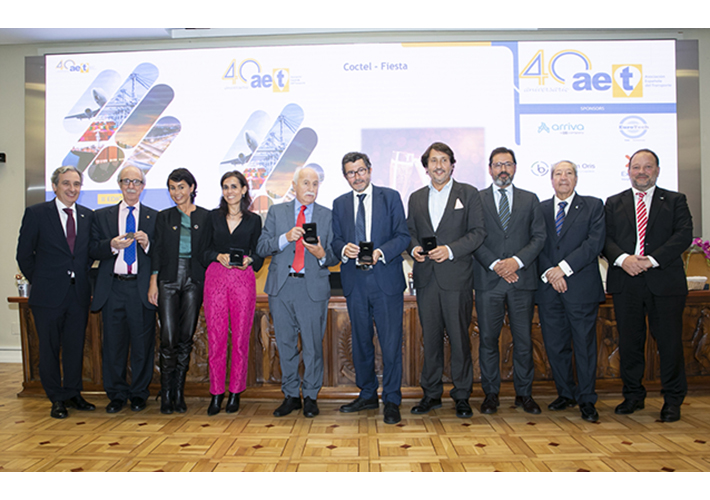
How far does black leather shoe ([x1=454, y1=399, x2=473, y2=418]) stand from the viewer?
9.36ft

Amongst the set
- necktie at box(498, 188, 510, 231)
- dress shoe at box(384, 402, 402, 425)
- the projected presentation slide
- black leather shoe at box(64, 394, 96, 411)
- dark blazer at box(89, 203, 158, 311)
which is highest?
the projected presentation slide

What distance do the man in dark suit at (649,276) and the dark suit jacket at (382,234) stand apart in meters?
1.43

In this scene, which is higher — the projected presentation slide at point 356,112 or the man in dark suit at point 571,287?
the projected presentation slide at point 356,112

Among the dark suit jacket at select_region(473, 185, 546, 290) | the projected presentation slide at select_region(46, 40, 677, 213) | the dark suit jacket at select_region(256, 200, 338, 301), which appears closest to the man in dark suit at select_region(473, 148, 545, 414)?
the dark suit jacket at select_region(473, 185, 546, 290)

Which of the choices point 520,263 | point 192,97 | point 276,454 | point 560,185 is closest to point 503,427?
point 520,263

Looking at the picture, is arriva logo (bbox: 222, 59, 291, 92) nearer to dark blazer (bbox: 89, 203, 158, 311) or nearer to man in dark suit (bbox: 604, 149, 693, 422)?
dark blazer (bbox: 89, 203, 158, 311)

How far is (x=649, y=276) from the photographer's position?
2.86 meters

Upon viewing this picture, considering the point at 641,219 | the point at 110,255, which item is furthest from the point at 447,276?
the point at 110,255

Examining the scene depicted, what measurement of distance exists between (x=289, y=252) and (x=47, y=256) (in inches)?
68.9

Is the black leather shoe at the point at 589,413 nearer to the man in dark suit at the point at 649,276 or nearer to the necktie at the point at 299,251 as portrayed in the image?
the man in dark suit at the point at 649,276

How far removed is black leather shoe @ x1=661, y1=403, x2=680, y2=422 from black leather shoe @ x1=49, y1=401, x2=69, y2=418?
157 inches

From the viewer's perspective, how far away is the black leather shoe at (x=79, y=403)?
3186mm

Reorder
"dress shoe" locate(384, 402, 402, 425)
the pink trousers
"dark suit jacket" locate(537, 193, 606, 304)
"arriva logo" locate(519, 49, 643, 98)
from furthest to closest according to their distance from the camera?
"arriva logo" locate(519, 49, 643, 98) → the pink trousers → "dark suit jacket" locate(537, 193, 606, 304) → "dress shoe" locate(384, 402, 402, 425)

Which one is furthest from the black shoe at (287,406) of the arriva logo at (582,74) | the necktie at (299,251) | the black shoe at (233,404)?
the arriva logo at (582,74)
